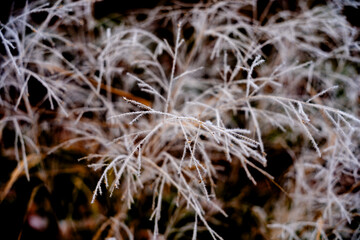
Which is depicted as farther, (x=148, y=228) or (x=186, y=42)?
(x=186, y=42)

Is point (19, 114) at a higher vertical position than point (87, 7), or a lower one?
lower

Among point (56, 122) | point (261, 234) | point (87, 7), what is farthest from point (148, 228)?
point (87, 7)

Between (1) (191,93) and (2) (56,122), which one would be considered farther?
(1) (191,93)

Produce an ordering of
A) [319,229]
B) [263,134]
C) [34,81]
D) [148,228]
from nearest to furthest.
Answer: [319,229] < [148,228] < [34,81] < [263,134]

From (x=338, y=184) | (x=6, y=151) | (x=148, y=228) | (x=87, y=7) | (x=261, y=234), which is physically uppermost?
(x=87, y=7)

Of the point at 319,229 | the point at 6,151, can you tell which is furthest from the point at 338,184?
the point at 6,151

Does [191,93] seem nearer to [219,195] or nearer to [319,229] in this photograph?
[219,195]

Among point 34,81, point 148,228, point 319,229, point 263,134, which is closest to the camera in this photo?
point 319,229

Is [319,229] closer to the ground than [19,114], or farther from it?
closer to the ground

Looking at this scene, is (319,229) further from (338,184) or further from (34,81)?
(34,81)

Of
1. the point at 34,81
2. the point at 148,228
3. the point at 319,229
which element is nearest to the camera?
the point at 319,229
